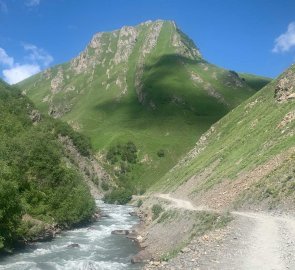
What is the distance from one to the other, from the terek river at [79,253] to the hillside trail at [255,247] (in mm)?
11642

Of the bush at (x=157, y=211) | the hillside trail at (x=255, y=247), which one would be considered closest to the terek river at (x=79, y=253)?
the bush at (x=157, y=211)

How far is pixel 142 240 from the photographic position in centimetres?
5934

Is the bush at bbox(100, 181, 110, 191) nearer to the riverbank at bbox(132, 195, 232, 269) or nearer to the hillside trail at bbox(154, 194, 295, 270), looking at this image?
the riverbank at bbox(132, 195, 232, 269)

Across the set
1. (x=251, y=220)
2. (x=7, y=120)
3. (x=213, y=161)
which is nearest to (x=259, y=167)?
(x=251, y=220)

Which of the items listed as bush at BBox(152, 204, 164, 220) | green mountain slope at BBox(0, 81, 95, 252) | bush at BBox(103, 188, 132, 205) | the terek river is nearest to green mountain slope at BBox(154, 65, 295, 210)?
bush at BBox(152, 204, 164, 220)

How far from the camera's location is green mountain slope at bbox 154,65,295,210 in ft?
165

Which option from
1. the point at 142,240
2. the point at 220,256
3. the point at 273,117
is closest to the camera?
the point at 220,256

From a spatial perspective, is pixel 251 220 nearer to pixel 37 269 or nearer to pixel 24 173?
pixel 37 269

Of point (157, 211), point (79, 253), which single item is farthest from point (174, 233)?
point (157, 211)

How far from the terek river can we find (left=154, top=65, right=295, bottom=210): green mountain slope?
15.4 meters

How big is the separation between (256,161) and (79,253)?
31410 mm

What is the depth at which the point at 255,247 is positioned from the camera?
3109 centimetres

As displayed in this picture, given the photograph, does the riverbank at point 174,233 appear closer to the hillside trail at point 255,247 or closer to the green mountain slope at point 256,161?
the hillside trail at point 255,247

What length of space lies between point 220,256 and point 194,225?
18615 millimetres
